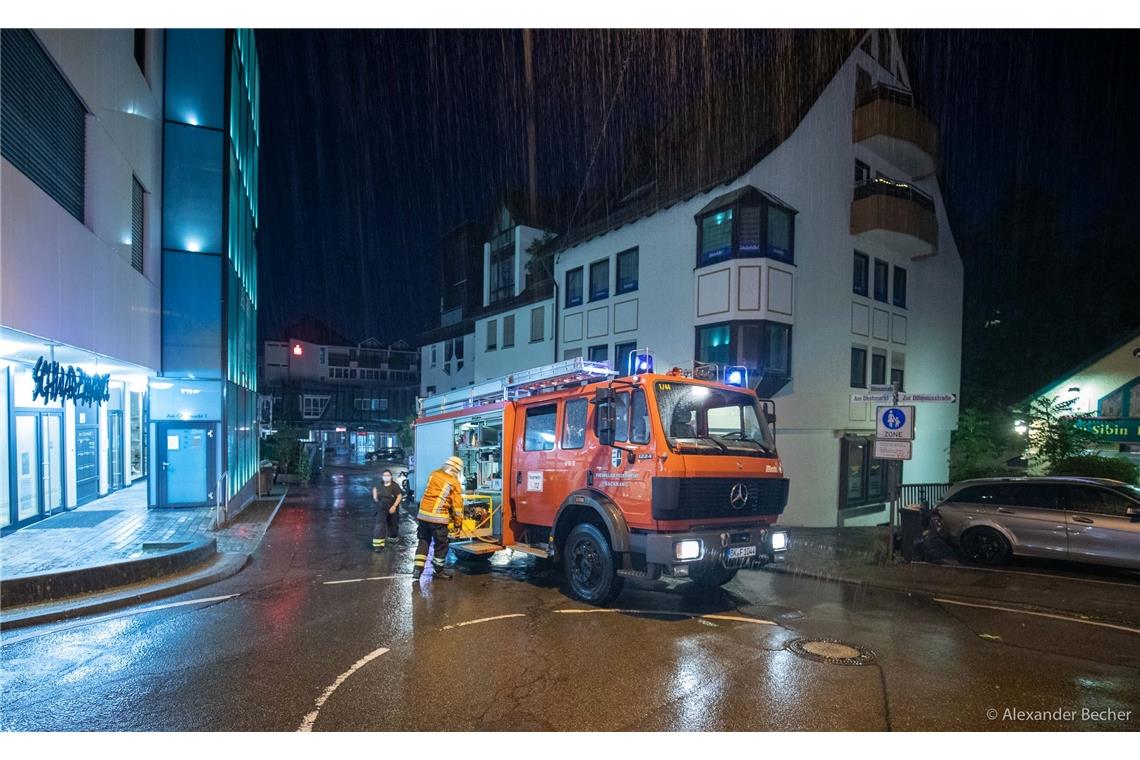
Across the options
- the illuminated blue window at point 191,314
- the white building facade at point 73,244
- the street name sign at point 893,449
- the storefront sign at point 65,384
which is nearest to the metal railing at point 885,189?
the street name sign at point 893,449

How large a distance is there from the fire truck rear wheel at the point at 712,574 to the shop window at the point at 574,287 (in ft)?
40.4

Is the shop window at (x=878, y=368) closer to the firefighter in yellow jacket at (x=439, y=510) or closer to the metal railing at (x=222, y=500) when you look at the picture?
the firefighter in yellow jacket at (x=439, y=510)

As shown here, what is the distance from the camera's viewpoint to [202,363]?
14.4m

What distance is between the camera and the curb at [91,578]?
267 inches

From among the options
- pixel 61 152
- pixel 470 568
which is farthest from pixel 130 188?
pixel 470 568

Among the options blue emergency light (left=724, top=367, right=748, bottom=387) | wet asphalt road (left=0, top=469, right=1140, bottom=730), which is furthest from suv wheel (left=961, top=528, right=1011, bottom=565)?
blue emergency light (left=724, top=367, right=748, bottom=387)

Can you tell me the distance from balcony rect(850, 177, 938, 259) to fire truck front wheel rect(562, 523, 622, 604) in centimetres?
1229

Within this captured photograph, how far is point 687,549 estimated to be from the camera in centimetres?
661

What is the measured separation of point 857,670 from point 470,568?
5946 millimetres

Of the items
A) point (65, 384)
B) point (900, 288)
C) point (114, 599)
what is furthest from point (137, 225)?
Answer: point (900, 288)

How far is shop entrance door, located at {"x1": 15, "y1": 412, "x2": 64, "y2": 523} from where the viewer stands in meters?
10.9

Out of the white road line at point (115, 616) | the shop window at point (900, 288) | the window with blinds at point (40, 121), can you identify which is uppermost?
the window with blinds at point (40, 121)

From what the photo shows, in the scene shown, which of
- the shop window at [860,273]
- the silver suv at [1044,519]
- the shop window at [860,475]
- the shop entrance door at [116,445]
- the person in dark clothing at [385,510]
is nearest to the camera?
the silver suv at [1044,519]
